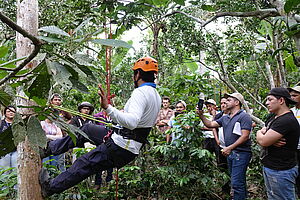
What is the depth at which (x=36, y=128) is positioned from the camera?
1144 mm

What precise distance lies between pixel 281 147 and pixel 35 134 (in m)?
2.60

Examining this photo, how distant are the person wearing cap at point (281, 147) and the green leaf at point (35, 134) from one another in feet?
7.99

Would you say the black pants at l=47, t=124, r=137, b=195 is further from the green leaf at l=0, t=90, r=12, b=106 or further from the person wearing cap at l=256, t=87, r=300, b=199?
the green leaf at l=0, t=90, r=12, b=106

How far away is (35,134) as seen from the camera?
1131 millimetres

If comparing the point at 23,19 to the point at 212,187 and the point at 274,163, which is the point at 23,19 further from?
the point at 212,187

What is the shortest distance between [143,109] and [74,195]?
1.71m

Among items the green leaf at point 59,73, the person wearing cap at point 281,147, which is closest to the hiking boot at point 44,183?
the green leaf at point 59,73

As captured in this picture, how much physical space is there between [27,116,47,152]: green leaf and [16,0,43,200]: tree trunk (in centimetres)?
110

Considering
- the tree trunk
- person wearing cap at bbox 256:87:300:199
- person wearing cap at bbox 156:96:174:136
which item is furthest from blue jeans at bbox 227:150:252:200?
the tree trunk

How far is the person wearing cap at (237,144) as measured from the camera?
3871mm

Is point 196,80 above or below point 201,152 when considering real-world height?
above

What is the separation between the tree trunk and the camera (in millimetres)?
2229

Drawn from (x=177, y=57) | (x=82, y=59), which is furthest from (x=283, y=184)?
(x=177, y=57)

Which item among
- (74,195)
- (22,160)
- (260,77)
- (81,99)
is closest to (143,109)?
(22,160)
